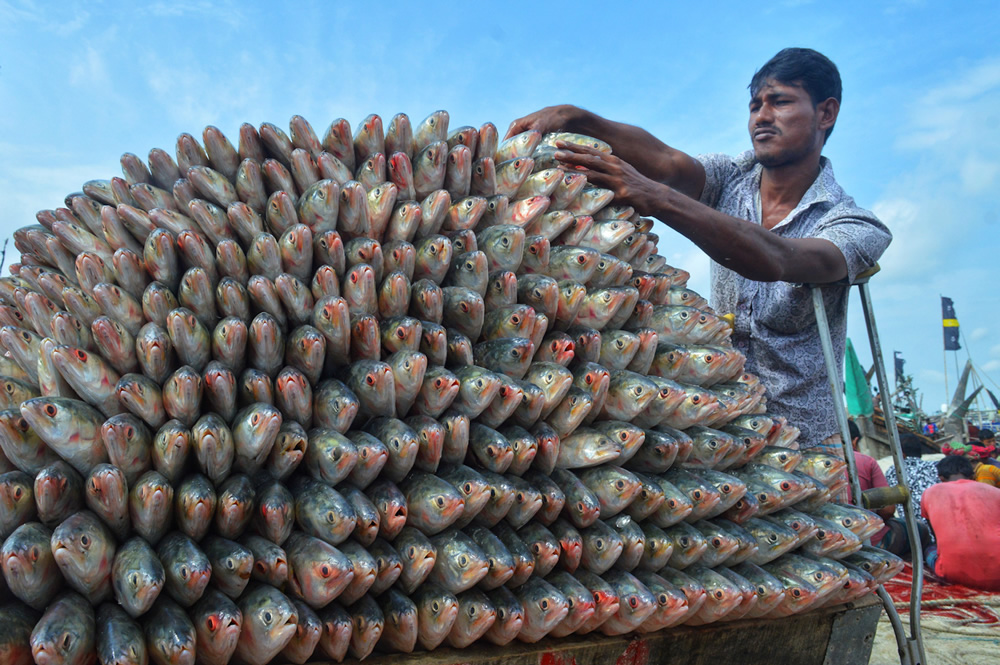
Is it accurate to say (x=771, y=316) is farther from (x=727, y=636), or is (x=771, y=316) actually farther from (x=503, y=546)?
(x=503, y=546)

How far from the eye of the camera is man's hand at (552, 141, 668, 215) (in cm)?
219

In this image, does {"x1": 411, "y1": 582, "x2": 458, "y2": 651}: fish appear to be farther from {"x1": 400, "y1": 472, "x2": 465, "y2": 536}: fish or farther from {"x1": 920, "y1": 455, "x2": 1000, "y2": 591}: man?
{"x1": 920, "y1": 455, "x2": 1000, "y2": 591}: man

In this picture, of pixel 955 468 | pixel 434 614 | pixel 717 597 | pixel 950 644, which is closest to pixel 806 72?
pixel 717 597

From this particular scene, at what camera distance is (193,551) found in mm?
1165

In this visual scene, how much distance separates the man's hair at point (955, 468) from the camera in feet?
22.8

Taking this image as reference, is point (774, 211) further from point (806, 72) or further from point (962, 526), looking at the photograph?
point (962, 526)

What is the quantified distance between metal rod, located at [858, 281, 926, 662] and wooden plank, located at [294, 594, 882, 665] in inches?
8.8

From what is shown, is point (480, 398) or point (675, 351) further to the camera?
point (675, 351)

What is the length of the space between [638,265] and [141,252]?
1.44m

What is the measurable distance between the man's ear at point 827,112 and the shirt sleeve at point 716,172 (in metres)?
0.44

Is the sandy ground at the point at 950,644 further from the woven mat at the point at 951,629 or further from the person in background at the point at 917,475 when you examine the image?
Answer: the person in background at the point at 917,475

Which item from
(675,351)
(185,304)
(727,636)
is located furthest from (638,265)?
(185,304)

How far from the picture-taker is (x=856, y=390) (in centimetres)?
1372

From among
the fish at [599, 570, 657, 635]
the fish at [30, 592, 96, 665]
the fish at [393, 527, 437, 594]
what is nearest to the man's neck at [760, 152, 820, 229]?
the fish at [599, 570, 657, 635]
